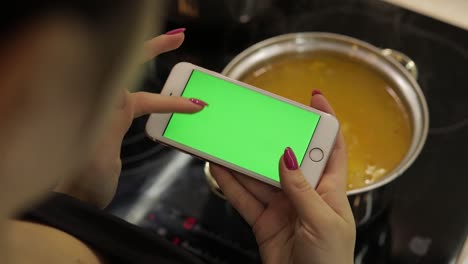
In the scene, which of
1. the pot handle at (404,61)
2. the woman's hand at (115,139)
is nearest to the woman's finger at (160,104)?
the woman's hand at (115,139)

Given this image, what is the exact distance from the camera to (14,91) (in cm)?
16

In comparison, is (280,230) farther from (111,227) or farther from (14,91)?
(14,91)

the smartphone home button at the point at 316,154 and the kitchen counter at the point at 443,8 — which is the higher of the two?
the kitchen counter at the point at 443,8

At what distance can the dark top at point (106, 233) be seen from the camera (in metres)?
0.48

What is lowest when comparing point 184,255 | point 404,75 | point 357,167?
point 184,255

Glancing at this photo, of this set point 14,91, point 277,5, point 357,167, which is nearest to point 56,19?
point 14,91

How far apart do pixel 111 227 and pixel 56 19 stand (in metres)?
0.37

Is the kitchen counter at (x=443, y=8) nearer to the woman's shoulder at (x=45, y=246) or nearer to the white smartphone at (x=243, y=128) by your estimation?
the white smartphone at (x=243, y=128)

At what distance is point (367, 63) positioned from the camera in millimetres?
657

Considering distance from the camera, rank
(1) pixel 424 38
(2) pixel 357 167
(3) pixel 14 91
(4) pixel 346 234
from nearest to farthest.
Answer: (3) pixel 14 91
(4) pixel 346 234
(2) pixel 357 167
(1) pixel 424 38

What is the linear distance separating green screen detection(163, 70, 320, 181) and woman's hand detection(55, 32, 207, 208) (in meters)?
0.05

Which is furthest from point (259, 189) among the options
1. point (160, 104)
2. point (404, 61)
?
point (404, 61)

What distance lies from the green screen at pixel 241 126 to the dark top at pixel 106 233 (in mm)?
100

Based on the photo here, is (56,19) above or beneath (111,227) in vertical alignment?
above
